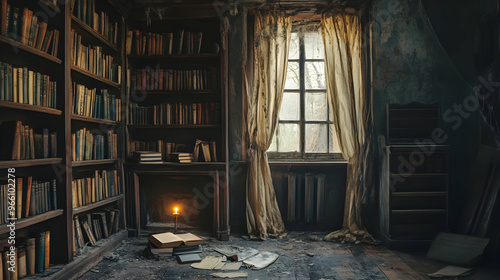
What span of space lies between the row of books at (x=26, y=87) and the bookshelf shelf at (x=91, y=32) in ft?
2.01

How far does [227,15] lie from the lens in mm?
3867

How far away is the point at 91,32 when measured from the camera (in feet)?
10.3

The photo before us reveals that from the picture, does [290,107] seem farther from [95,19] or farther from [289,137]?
[95,19]

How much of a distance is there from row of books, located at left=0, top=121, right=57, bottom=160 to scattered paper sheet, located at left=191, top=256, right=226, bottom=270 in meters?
1.55

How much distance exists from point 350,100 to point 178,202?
2.43 m

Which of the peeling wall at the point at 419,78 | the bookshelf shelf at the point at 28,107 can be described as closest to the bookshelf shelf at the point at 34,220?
the bookshelf shelf at the point at 28,107

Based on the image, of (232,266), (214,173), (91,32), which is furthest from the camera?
(214,173)

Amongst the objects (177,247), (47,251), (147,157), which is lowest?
(177,247)

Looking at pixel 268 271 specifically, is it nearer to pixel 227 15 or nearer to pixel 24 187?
pixel 24 187

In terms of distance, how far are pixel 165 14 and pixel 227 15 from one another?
0.73 metres

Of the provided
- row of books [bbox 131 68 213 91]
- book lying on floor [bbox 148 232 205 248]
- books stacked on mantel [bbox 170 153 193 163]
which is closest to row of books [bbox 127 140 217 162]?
books stacked on mantel [bbox 170 153 193 163]

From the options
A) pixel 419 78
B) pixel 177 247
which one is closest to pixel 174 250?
pixel 177 247

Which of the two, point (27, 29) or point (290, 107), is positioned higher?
point (27, 29)

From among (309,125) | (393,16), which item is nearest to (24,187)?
(309,125)
